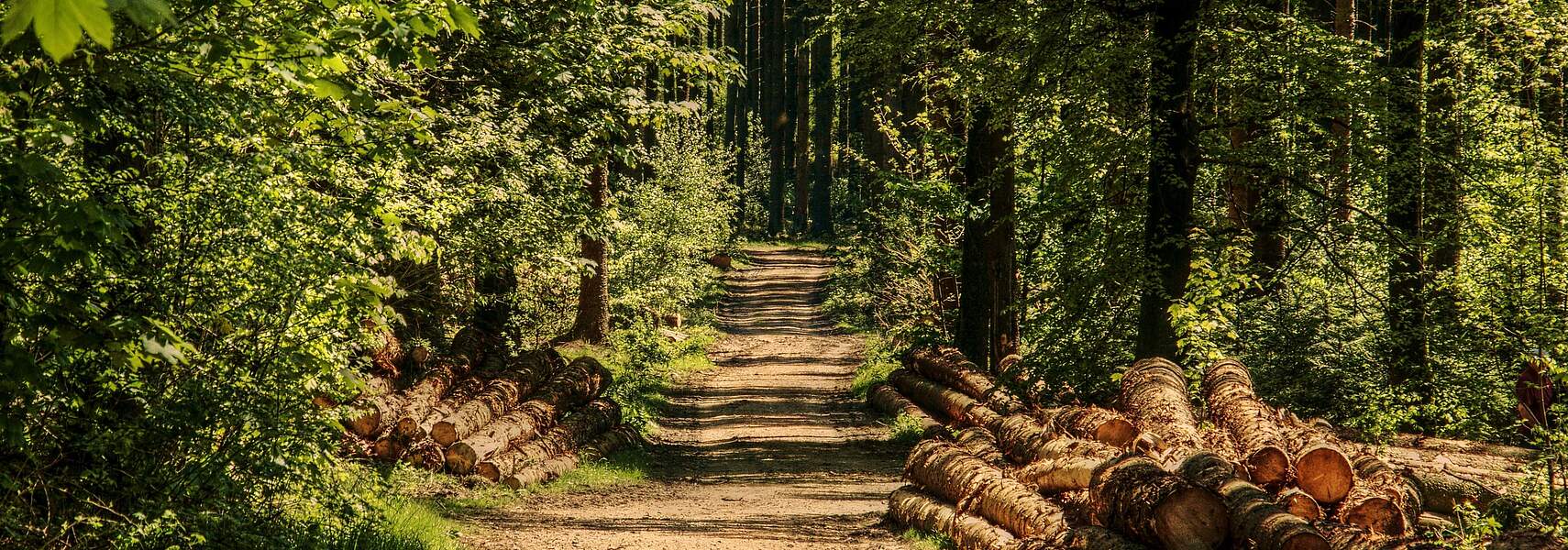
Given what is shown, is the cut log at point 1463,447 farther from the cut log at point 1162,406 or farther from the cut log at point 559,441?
the cut log at point 559,441

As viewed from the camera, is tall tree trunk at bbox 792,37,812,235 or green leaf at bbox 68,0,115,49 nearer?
green leaf at bbox 68,0,115,49

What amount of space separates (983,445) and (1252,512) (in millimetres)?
3986

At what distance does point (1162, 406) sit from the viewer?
8.45m

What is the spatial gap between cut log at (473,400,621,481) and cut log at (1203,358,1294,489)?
692 cm

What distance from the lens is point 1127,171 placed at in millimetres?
11109

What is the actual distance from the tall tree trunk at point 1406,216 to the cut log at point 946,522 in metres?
4.76

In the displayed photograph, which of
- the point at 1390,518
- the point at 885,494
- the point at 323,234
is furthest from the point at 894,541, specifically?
the point at 323,234

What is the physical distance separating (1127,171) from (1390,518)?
5.15 m

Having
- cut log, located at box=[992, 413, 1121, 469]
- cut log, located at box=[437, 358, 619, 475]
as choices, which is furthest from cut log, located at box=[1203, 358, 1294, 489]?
cut log, located at box=[437, 358, 619, 475]

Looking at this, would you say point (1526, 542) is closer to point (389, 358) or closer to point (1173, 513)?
point (1173, 513)

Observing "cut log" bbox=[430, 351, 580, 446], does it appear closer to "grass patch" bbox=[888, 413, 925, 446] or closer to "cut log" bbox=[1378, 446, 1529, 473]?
"grass patch" bbox=[888, 413, 925, 446]

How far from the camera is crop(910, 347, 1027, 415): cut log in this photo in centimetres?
1330

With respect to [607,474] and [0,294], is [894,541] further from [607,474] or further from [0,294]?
[0,294]

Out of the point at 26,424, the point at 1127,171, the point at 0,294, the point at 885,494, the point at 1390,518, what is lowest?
the point at 885,494
